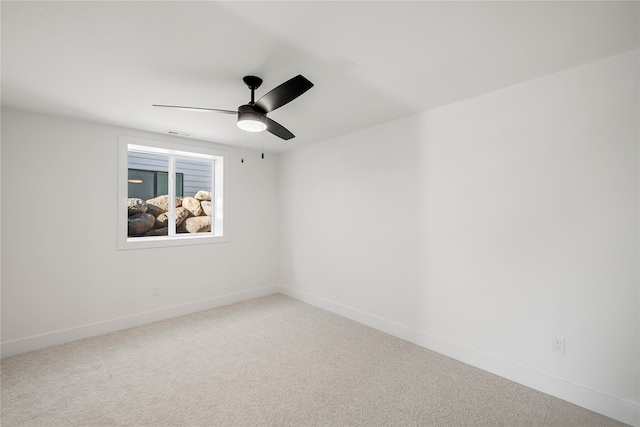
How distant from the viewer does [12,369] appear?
8.21ft

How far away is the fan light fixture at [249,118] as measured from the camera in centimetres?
217

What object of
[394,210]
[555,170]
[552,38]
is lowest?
[394,210]

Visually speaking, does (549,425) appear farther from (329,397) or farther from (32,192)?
(32,192)

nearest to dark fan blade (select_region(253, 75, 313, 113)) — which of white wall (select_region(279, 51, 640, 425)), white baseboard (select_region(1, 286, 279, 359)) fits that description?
white wall (select_region(279, 51, 640, 425))

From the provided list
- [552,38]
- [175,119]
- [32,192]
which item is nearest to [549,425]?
[552,38]

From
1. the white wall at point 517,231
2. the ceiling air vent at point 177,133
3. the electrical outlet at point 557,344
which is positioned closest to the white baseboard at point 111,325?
the white wall at point 517,231

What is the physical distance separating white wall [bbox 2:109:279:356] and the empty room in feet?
0.06

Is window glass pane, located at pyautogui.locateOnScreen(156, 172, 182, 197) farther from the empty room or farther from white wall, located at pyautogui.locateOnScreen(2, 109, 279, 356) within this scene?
white wall, located at pyautogui.locateOnScreen(2, 109, 279, 356)

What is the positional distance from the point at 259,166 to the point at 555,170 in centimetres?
364

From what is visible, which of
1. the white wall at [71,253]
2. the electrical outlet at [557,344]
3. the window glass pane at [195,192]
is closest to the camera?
the electrical outlet at [557,344]

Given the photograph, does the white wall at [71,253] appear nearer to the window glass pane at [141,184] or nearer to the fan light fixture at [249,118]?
the window glass pane at [141,184]

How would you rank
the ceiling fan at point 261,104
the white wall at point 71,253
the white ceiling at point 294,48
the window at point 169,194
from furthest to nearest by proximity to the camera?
the window at point 169,194
the white wall at point 71,253
the ceiling fan at point 261,104
the white ceiling at point 294,48

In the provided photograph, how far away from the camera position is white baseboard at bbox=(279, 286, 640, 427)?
1.89 metres

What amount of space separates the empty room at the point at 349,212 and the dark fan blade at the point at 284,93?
0.06 ft
